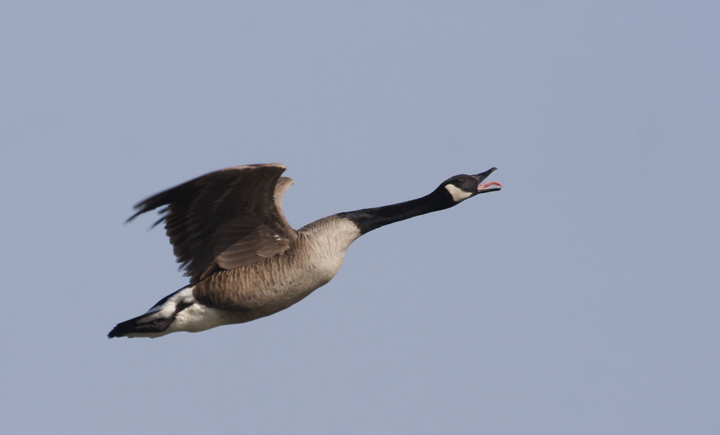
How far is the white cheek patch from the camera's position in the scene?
42.2 ft

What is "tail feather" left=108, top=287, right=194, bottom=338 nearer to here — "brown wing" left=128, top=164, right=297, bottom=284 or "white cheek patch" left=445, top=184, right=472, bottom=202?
"brown wing" left=128, top=164, right=297, bottom=284

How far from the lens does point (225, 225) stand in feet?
37.4

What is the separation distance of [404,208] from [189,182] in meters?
3.66

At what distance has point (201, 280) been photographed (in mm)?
11656

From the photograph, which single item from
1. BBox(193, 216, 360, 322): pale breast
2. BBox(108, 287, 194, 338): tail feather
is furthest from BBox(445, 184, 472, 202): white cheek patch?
BBox(108, 287, 194, 338): tail feather

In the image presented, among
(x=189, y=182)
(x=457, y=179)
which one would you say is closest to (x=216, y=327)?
(x=189, y=182)

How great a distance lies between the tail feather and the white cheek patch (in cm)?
404

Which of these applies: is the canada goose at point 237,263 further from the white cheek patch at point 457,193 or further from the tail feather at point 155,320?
the white cheek patch at point 457,193

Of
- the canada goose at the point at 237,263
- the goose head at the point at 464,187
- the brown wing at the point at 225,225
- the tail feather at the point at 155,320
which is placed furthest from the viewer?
the goose head at the point at 464,187

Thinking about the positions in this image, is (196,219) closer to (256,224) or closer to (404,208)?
(256,224)

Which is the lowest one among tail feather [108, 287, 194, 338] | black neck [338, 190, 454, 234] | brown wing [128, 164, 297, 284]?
tail feather [108, 287, 194, 338]

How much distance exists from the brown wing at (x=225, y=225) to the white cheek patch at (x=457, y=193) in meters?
2.64

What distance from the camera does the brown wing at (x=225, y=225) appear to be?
35.2ft

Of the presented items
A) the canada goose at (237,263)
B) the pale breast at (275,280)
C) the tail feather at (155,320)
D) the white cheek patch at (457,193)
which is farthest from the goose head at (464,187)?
the tail feather at (155,320)
